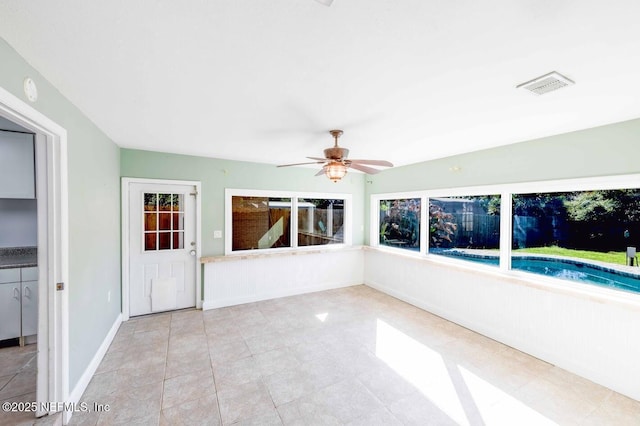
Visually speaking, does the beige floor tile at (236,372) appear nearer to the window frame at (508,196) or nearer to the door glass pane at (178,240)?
the door glass pane at (178,240)

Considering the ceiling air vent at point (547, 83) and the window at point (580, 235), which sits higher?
the ceiling air vent at point (547, 83)

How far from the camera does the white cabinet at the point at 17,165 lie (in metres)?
2.78

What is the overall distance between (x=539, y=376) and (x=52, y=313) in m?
4.30

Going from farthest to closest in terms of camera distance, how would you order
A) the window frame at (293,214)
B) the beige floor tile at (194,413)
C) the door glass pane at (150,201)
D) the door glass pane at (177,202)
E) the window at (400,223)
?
the window at (400,223), the window frame at (293,214), the door glass pane at (177,202), the door glass pane at (150,201), the beige floor tile at (194,413)

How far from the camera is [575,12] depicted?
115 cm

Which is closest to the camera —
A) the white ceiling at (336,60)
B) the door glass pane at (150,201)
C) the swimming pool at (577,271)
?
the white ceiling at (336,60)

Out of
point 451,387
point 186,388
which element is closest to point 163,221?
point 186,388

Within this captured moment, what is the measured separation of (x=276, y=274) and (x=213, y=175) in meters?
2.03

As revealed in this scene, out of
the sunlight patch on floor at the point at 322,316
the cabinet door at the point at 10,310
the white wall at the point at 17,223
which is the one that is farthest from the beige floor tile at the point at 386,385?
the white wall at the point at 17,223

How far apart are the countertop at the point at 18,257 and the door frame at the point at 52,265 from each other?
153 cm

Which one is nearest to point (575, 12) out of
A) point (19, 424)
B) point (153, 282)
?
point (19, 424)

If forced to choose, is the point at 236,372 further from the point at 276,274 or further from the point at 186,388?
the point at 276,274

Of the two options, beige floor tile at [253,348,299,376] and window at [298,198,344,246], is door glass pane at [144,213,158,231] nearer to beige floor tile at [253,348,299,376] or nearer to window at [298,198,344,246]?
window at [298,198,344,246]

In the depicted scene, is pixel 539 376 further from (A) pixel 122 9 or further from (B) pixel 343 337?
(A) pixel 122 9
